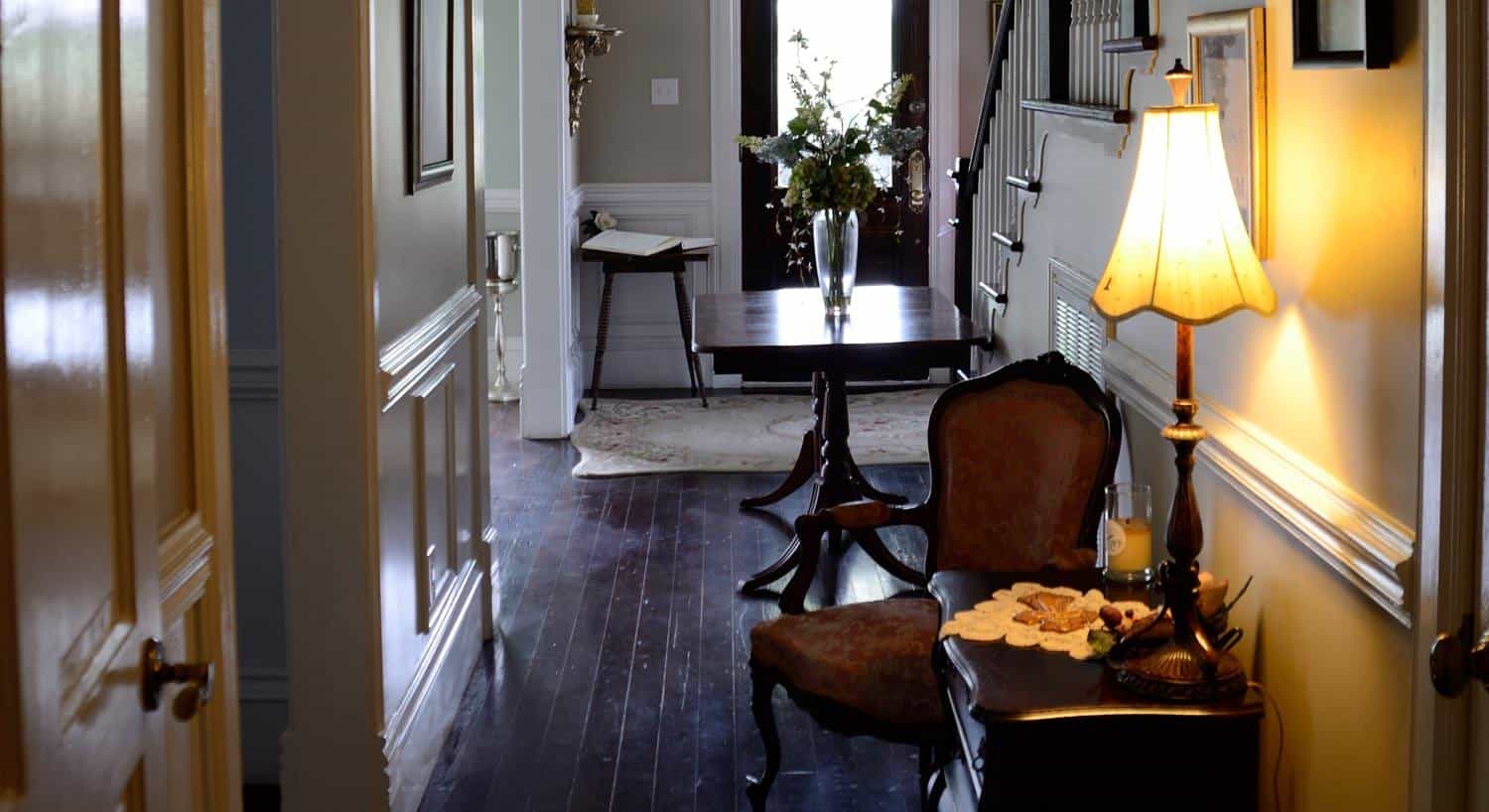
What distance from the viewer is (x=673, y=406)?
8078 millimetres

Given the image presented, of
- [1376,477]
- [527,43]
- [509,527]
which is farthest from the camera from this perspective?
[527,43]

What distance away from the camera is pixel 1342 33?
82.2 inches

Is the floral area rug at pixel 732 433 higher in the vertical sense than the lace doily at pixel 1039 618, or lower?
lower

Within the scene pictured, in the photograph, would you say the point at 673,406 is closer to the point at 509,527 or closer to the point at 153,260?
the point at 509,527

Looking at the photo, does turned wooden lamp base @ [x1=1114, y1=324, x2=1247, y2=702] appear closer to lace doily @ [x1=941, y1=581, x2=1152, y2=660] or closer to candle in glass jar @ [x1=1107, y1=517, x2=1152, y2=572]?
lace doily @ [x1=941, y1=581, x2=1152, y2=660]

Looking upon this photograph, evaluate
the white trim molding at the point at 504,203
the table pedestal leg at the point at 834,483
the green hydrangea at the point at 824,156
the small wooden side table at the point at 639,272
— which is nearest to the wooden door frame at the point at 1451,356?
the table pedestal leg at the point at 834,483

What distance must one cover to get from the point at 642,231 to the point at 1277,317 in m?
6.29

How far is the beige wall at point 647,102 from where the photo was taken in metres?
8.36

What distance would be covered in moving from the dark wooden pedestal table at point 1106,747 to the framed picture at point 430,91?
75.3 inches

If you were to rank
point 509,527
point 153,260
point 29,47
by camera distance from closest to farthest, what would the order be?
1. point 29,47
2. point 153,260
3. point 509,527

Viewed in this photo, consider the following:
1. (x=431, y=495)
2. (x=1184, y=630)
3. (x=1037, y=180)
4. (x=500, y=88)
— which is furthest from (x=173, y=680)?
(x=500, y=88)

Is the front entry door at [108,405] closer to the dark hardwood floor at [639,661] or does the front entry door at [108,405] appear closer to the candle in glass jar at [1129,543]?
the candle in glass jar at [1129,543]

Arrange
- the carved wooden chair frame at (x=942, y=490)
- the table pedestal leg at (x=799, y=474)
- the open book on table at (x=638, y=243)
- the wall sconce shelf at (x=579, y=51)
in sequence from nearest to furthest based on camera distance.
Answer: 1. the carved wooden chair frame at (x=942, y=490)
2. the table pedestal leg at (x=799, y=474)
3. the wall sconce shelf at (x=579, y=51)
4. the open book on table at (x=638, y=243)

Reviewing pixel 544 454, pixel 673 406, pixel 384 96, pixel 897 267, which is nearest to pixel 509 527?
pixel 544 454
